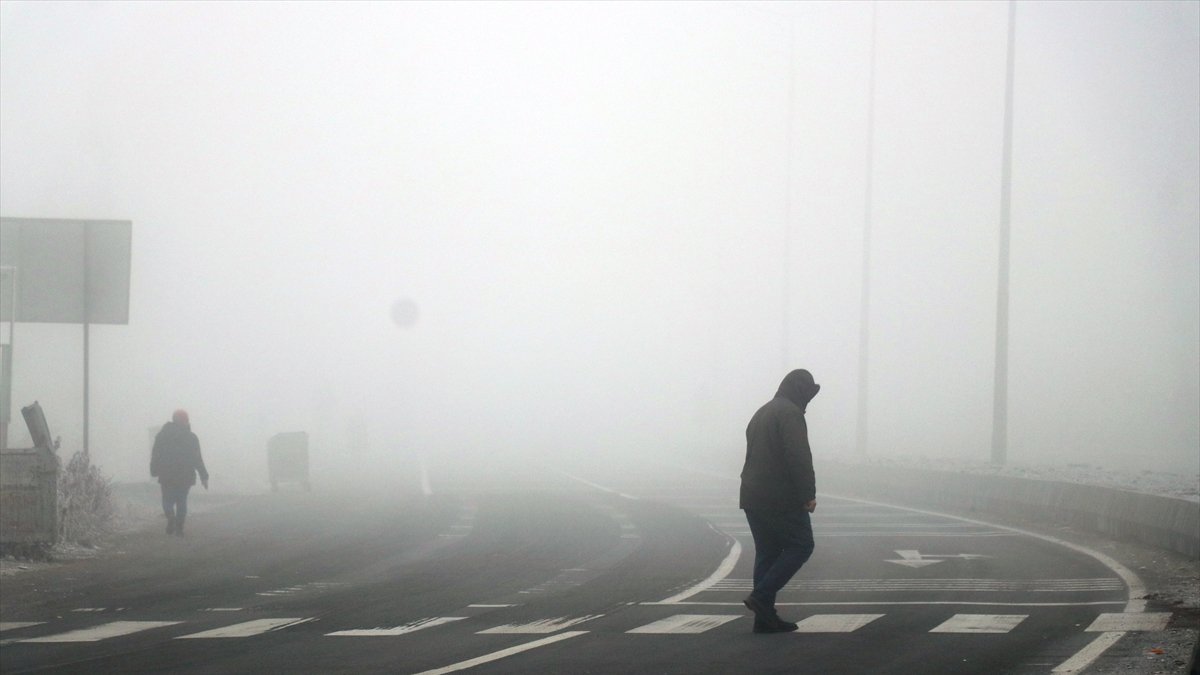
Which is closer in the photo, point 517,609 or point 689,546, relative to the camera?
point 517,609

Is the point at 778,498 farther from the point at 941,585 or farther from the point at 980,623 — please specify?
the point at 941,585

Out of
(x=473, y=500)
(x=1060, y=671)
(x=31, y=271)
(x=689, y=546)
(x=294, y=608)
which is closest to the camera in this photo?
(x=1060, y=671)

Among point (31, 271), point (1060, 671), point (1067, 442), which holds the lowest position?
point (1067, 442)

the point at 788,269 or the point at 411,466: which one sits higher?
the point at 788,269

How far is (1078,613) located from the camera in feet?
40.3

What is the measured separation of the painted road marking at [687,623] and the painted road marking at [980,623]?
1644 millimetres

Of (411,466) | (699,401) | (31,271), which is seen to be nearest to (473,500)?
(31,271)

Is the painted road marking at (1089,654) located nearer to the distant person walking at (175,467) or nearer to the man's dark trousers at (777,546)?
the man's dark trousers at (777,546)

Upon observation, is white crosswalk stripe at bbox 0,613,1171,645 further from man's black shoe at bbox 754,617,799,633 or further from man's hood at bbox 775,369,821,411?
man's hood at bbox 775,369,821,411

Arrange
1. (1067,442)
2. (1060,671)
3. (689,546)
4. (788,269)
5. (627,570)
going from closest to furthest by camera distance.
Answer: (1060,671)
(627,570)
(689,546)
(788,269)
(1067,442)

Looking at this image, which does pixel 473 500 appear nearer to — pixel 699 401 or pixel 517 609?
pixel 517 609

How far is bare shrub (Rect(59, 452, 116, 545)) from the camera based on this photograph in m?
19.0

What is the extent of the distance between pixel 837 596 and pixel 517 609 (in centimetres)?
292

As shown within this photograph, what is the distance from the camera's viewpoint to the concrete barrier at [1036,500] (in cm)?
1798
